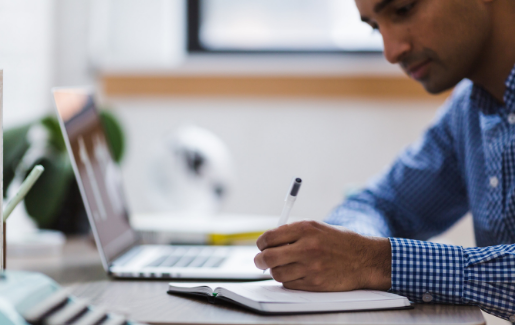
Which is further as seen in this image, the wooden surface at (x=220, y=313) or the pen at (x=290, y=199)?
the pen at (x=290, y=199)

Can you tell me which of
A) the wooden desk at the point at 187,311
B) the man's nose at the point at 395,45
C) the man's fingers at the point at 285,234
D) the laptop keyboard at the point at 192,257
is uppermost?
the man's nose at the point at 395,45

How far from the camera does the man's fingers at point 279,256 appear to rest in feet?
2.15

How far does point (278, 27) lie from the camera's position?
2189mm

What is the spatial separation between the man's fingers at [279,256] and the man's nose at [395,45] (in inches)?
19.6

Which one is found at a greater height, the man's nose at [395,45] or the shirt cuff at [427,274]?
the man's nose at [395,45]

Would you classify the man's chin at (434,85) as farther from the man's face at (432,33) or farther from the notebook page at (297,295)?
the notebook page at (297,295)

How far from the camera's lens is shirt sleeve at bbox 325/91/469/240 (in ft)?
3.86

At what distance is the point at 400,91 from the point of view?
2.00 metres

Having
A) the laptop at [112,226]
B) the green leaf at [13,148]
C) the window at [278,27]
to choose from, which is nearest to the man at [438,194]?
the laptop at [112,226]

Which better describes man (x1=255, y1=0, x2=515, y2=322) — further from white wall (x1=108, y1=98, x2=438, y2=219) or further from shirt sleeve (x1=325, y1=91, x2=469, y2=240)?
white wall (x1=108, y1=98, x2=438, y2=219)

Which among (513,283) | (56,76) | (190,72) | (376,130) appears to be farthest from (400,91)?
(513,283)

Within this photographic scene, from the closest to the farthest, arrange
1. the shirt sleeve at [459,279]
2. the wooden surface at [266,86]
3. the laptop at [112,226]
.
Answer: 1. the shirt sleeve at [459,279]
2. the laptop at [112,226]
3. the wooden surface at [266,86]

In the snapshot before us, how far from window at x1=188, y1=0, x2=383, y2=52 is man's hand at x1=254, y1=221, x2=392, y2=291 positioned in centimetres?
155

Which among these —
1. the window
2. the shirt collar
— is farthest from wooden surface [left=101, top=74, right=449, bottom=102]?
the shirt collar
